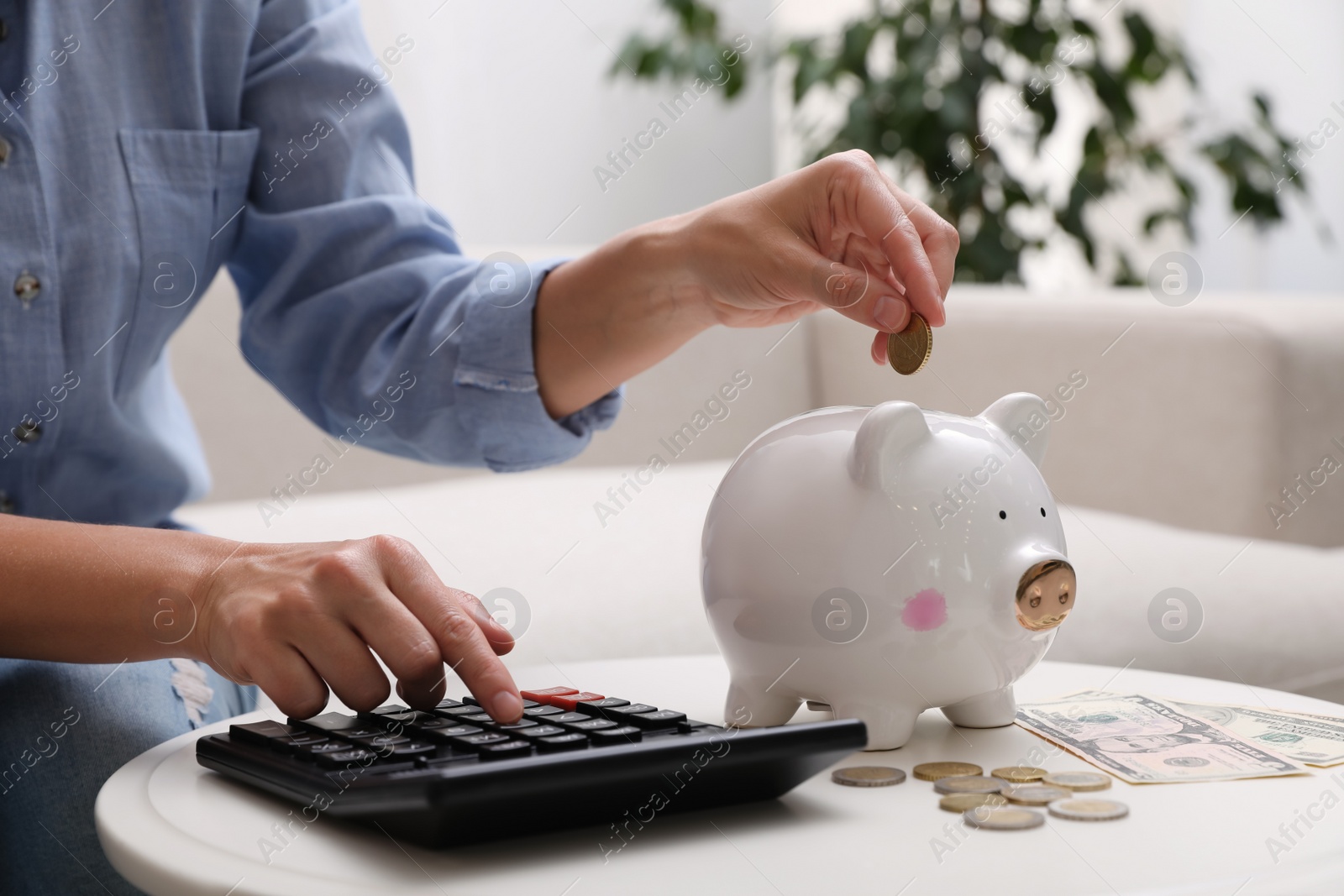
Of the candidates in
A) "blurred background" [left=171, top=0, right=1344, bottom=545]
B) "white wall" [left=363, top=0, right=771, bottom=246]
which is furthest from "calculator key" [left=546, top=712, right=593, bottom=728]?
"white wall" [left=363, top=0, right=771, bottom=246]

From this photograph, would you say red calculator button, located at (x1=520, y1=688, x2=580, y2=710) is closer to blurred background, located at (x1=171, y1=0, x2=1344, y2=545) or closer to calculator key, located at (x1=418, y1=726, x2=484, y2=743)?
calculator key, located at (x1=418, y1=726, x2=484, y2=743)

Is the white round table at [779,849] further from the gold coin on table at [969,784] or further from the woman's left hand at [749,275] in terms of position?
the woman's left hand at [749,275]

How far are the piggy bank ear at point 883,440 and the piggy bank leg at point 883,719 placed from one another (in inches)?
3.7

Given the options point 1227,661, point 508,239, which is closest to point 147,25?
point 1227,661

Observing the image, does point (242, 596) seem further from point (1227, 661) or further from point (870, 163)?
point (1227, 661)

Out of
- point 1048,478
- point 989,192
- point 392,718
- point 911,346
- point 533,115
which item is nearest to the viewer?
point 392,718

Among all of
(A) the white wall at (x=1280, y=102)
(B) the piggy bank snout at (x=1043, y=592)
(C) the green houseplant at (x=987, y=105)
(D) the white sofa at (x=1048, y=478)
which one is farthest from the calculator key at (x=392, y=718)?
(A) the white wall at (x=1280, y=102)

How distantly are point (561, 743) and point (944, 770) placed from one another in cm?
17

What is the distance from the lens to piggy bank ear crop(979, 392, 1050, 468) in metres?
0.61

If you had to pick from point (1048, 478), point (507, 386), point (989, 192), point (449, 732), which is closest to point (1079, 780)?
point (449, 732)

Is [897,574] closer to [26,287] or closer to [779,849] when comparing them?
[779,849]

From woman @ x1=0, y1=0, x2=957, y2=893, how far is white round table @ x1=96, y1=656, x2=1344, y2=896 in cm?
7

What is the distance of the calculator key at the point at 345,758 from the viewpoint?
16.9 inches

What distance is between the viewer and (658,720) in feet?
1.52
